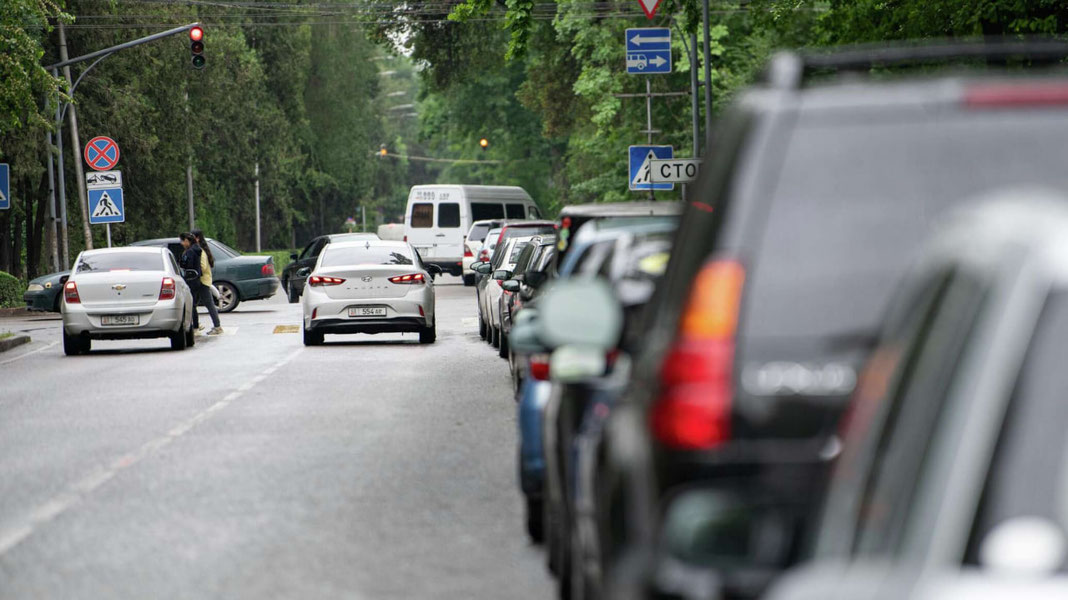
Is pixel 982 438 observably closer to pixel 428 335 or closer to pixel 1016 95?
pixel 1016 95

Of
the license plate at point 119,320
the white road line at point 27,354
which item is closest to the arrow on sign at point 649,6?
the license plate at point 119,320

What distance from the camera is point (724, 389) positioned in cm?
344

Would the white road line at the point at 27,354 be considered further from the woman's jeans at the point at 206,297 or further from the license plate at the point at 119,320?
the woman's jeans at the point at 206,297

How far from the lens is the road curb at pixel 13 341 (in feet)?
89.8

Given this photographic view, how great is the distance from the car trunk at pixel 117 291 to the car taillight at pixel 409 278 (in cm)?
328

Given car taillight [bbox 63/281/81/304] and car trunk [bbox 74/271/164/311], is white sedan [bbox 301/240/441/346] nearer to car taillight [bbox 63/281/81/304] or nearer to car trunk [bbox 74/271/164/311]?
car trunk [bbox 74/271/164/311]

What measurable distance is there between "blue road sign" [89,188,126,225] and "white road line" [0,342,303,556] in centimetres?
2152

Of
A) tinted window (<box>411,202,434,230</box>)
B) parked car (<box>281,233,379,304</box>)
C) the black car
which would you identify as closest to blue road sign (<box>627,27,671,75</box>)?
parked car (<box>281,233,379,304</box>)

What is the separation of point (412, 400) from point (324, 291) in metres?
9.29

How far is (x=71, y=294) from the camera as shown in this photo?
2516 centimetres

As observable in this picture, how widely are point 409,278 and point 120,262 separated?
13.6 feet

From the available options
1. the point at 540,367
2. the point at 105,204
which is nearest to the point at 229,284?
the point at 105,204

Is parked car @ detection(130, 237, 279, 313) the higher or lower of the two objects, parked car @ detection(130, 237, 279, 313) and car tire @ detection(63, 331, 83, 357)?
the lower

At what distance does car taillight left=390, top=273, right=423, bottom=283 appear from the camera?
25781 millimetres
